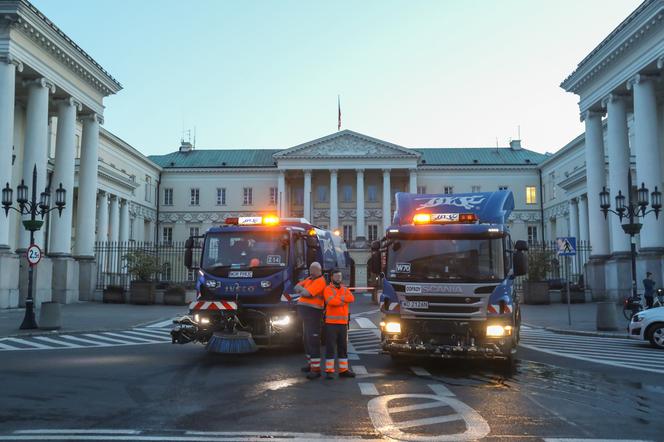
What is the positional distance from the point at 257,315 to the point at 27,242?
77.7 feet

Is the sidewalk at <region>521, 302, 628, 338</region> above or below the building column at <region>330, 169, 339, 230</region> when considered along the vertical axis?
below

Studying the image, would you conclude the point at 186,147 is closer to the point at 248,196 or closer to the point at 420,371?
the point at 248,196

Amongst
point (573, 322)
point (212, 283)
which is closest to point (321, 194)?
point (573, 322)

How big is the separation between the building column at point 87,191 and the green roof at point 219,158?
3581 centimetres

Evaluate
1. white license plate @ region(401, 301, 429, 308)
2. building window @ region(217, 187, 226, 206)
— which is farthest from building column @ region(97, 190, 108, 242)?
A: white license plate @ region(401, 301, 429, 308)

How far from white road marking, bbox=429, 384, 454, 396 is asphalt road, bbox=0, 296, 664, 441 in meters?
0.03

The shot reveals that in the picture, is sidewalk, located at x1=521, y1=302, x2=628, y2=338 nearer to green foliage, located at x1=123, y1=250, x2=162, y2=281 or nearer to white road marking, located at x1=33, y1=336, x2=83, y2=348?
white road marking, located at x1=33, y1=336, x2=83, y2=348

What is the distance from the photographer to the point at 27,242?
31.1 m

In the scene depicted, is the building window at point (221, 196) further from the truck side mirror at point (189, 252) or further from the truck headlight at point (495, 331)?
the truck headlight at point (495, 331)

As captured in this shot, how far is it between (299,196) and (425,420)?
6609cm

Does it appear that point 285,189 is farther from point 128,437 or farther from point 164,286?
point 128,437

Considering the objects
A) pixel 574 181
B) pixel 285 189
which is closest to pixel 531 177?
pixel 574 181

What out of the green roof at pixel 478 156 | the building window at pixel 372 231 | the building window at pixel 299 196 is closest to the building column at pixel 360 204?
the building window at pixel 372 231

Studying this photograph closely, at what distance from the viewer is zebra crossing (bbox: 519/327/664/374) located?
1215 cm
